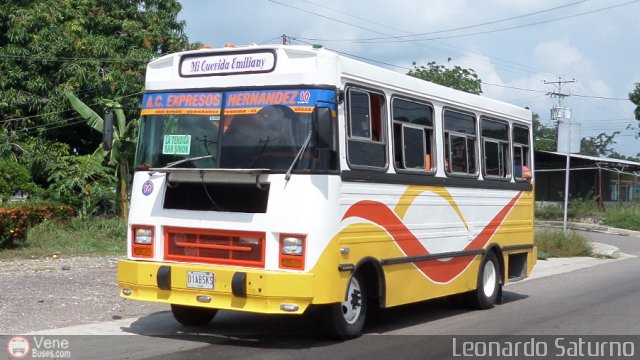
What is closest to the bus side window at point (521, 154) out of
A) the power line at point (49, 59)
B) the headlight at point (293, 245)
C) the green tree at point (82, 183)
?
the headlight at point (293, 245)

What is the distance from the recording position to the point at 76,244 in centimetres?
1862

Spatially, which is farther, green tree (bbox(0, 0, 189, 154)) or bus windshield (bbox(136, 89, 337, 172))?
green tree (bbox(0, 0, 189, 154))

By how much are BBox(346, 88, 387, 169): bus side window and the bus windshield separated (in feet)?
1.53

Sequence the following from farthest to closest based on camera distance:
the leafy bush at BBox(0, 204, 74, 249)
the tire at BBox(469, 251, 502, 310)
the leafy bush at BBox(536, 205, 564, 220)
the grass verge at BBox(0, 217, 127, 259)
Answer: the leafy bush at BBox(536, 205, 564, 220), the grass verge at BBox(0, 217, 127, 259), the leafy bush at BBox(0, 204, 74, 249), the tire at BBox(469, 251, 502, 310)

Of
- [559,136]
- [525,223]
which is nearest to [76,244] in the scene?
[525,223]

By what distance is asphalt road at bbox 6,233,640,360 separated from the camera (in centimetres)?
861

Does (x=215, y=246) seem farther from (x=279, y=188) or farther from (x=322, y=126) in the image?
(x=322, y=126)

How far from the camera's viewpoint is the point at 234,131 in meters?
8.81

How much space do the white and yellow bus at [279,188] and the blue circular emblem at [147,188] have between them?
1 centimetres

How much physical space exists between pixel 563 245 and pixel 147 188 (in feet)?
54.9

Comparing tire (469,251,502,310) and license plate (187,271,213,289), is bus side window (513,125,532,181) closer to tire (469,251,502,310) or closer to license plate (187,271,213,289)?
tire (469,251,502,310)

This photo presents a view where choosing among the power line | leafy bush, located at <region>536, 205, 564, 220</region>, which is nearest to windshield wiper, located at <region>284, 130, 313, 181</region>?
the power line

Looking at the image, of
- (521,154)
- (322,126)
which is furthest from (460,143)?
(322,126)

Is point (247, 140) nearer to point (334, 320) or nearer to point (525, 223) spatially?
point (334, 320)
